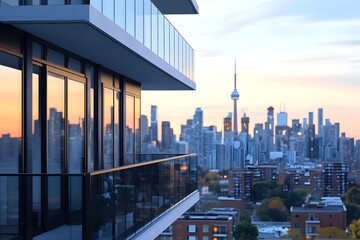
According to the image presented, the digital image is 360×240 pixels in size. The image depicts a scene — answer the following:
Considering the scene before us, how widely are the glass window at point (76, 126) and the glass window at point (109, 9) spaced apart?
65.5 inches

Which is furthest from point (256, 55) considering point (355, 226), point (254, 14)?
point (355, 226)

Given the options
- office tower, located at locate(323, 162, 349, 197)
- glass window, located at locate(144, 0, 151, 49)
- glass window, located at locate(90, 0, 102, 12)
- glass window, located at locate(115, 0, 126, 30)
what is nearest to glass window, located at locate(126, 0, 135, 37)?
glass window, located at locate(115, 0, 126, 30)

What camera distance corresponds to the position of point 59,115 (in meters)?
9.98

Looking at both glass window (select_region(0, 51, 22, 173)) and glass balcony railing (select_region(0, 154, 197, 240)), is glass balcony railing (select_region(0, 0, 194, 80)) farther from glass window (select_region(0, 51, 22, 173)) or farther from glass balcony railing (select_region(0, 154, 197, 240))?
glass balcony railing (select_region(0, 154, 197, 240))

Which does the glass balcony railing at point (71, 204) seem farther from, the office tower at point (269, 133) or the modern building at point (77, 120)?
the office tower at point (269, 133)

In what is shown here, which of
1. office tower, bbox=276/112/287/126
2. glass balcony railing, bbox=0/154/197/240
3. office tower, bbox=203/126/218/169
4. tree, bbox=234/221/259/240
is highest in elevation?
office tower, bbox=276/112/287/126

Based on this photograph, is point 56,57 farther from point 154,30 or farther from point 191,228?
point 191,228

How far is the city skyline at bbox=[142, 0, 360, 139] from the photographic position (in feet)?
163

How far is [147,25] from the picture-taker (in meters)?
11.6

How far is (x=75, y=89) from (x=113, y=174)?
3097 millimetres

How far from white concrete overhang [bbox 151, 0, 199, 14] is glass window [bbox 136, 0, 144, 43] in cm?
541

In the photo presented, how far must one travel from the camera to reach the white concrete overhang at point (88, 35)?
25.7ft

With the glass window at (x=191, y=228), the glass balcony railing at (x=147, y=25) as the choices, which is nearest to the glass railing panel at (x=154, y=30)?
the glass balcony railing at (x=147, y=25)

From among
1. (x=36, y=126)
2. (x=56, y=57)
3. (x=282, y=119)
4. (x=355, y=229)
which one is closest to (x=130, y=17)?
(x=56, y=57)
